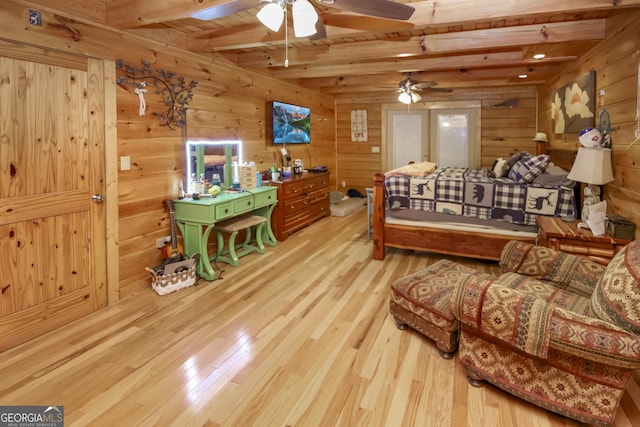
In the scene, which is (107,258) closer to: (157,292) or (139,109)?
(157,292)

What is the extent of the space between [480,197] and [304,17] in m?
2.58

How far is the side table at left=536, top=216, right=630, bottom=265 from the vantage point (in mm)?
2736

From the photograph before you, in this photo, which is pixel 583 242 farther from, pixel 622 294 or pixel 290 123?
pixel 290 123

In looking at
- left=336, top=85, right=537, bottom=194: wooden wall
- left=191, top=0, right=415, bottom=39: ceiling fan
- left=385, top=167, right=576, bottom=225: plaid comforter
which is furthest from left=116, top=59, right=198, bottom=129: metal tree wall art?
left=336, top=85, right=537, bottom=194: wooden wall

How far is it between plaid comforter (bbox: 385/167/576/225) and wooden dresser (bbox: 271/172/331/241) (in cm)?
148

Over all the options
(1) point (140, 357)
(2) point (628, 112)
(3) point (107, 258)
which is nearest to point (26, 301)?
(3) point (107, 258)

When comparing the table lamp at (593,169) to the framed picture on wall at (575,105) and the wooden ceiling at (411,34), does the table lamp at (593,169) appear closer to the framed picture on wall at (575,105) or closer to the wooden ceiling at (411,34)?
the framed picture on wall at (575,105)

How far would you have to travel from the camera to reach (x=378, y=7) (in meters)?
2.28

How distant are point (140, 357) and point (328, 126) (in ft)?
20.4

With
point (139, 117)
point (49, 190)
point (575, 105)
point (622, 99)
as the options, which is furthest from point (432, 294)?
point (575, 105)

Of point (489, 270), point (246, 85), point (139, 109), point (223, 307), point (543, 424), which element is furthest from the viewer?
point (246, 85)

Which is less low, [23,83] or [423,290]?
[23,83]

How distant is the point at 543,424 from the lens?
6.09 feet

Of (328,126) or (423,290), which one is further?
(328,126)
